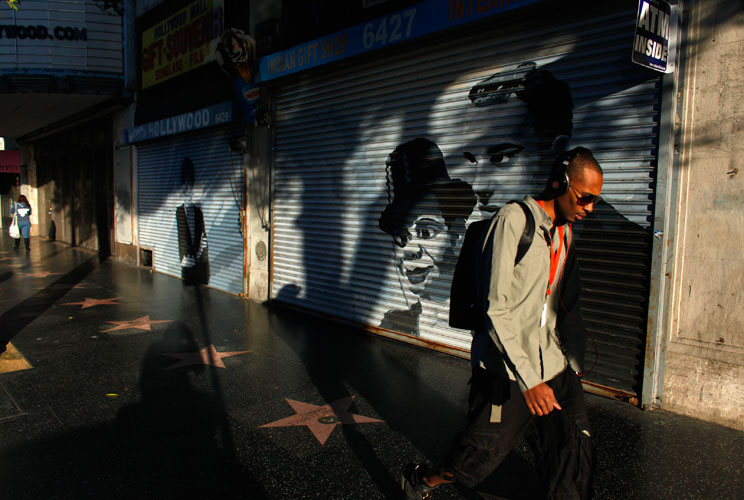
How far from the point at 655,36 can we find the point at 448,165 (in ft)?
8.11

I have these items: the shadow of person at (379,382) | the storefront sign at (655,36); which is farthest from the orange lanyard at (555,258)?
the storefront sign at (655,36)

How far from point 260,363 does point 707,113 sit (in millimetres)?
4772

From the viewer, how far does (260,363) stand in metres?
5.62

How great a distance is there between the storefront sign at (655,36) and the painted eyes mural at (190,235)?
8898mm

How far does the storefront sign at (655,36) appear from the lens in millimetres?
3865

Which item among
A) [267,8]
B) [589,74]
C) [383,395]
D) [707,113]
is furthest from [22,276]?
[707,113]

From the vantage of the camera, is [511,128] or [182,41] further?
[182,41]

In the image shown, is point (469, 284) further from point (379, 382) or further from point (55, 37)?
point (55, 37)

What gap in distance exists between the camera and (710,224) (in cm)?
416

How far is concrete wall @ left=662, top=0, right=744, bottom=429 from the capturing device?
4.03 m

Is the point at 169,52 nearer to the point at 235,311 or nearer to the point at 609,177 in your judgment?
the point at 235,311

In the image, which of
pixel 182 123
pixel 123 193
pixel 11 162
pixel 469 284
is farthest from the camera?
pixel 11 162

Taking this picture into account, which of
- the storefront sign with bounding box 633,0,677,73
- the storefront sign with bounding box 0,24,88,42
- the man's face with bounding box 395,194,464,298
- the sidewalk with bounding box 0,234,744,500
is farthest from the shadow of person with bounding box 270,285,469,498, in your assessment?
the storefront sign with bounding box 0,24,88,42

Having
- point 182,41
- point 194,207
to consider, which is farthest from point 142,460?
point 182,41
